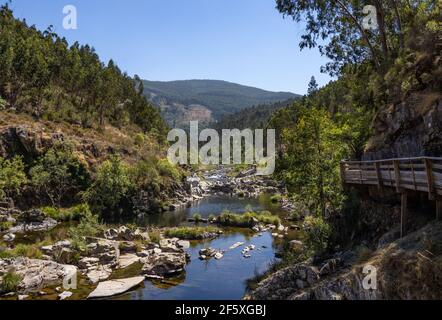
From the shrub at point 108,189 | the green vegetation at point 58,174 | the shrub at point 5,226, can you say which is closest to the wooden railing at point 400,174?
the shrub at point 5,226

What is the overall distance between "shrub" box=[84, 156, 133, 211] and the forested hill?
18835mm

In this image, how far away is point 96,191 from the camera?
206 ft

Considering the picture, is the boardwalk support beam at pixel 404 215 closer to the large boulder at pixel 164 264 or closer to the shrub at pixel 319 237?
the shrub at pixel 319 237

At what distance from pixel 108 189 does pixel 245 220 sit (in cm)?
2165

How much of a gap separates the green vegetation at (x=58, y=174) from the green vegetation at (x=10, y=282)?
114ft

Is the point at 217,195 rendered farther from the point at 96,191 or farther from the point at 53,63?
the point at 53,63

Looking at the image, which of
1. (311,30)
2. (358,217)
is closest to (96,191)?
(311,30)

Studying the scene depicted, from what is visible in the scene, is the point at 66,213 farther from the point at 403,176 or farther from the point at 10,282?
the point at 403,176

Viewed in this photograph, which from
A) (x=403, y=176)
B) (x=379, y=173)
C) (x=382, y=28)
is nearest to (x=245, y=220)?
(x=382, y=28)

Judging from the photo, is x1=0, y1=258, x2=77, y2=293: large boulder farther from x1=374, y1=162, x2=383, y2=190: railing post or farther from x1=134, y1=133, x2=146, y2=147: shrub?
x1=134, y1=133, x2=146, y2=147: shrub

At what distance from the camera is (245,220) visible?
53.4 m

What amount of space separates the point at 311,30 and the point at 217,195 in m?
55.0

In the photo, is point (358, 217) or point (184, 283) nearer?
point (358, 217)

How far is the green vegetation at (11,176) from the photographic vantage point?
5583 centimetres
